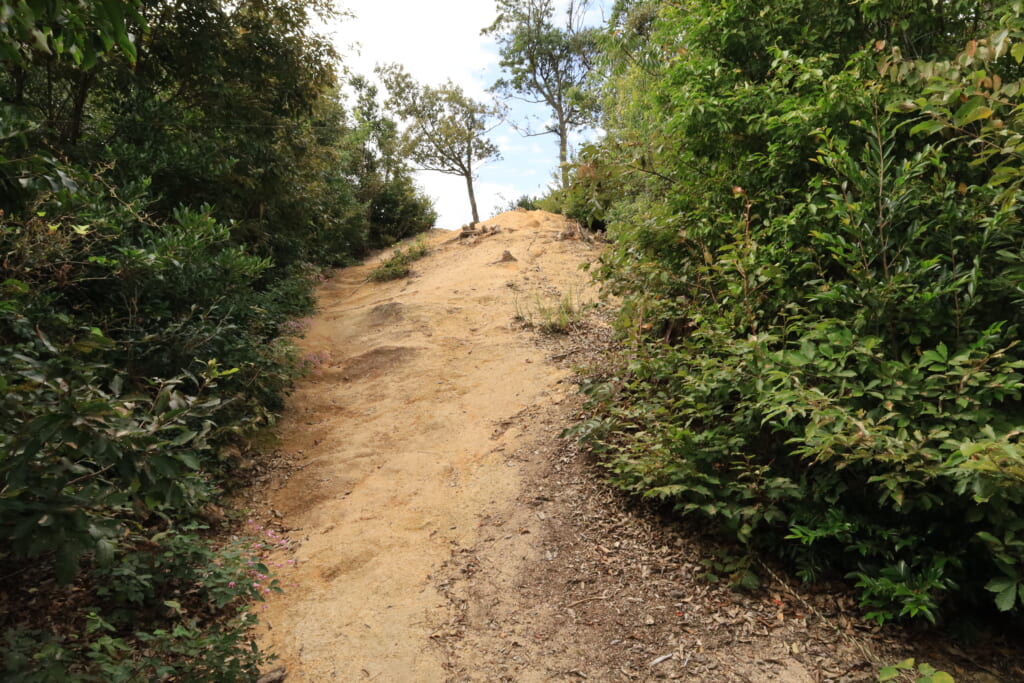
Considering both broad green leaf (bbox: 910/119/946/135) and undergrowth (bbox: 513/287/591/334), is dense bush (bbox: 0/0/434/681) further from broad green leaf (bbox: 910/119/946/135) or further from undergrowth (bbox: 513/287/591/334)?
undergrowth (bbox: 513/287/591/334)

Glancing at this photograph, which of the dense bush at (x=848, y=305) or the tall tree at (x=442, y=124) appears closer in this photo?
the dense bush at (x=848, y=305)

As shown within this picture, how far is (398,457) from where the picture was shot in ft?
16.0

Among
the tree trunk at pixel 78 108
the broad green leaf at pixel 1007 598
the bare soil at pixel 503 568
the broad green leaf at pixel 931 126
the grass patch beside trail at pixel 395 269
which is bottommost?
the bare soil at pixel 503 568

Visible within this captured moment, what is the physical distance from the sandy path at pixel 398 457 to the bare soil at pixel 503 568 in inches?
0.6

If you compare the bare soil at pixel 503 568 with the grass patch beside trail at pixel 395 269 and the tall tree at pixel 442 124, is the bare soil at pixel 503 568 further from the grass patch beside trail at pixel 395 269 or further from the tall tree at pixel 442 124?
the tall tree at pixel 442 124

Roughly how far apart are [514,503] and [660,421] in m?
1.14

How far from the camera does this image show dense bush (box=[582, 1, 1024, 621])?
7.67 feet

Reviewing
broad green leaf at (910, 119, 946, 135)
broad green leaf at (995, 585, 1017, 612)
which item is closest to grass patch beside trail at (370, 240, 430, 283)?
broad green leaf at (910, 119, 946, 135)

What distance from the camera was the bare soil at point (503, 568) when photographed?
261 cm

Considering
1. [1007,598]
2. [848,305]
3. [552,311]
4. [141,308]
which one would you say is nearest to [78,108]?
[141,308]

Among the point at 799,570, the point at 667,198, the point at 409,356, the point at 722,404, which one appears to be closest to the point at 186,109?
the point at 409,356

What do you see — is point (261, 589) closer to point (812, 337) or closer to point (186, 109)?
point (812, 337)

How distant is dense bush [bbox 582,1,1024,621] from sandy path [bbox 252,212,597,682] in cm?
124

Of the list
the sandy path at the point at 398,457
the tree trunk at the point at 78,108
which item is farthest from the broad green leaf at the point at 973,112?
the tree trunk at the point at 78,108
